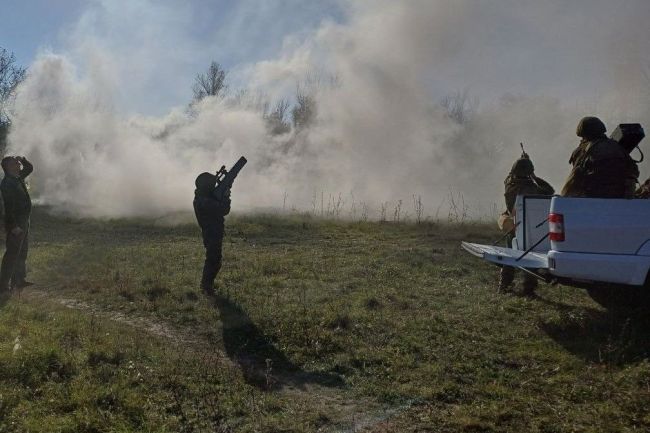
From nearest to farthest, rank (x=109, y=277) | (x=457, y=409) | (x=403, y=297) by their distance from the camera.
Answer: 1. (x=457, y=409)
2. (x=403, y=297)
3. (x=109, y=277)

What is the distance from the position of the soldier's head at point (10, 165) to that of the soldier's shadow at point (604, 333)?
25.3ft

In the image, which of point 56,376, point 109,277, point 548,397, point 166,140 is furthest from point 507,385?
point 166,140

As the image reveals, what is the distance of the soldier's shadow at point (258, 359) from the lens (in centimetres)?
493

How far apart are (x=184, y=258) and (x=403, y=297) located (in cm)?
536

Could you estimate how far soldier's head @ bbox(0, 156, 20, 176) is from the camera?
814cm

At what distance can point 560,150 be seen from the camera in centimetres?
2502

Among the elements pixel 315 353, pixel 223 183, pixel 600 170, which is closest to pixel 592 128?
pixel 600 170

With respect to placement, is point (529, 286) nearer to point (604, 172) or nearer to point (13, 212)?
point (604, 172)

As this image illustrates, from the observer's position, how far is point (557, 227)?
5.46m

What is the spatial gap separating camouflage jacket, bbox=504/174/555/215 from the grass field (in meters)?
1.49

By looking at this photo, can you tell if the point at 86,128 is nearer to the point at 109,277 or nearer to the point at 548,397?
the point at 109,277

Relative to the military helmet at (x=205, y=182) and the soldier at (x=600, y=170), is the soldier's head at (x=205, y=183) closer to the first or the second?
the military helmet at (x=205, y=182)

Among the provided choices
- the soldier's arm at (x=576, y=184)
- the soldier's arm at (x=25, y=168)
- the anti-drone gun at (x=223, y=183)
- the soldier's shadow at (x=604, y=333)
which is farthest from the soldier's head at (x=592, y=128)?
the soldier's arm at (x=25, y=168)

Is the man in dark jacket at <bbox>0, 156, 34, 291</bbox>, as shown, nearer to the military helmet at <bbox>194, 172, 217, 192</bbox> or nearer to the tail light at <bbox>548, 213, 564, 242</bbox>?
the military helmet at <bbox>194, 172, 217, 192</bbox>
